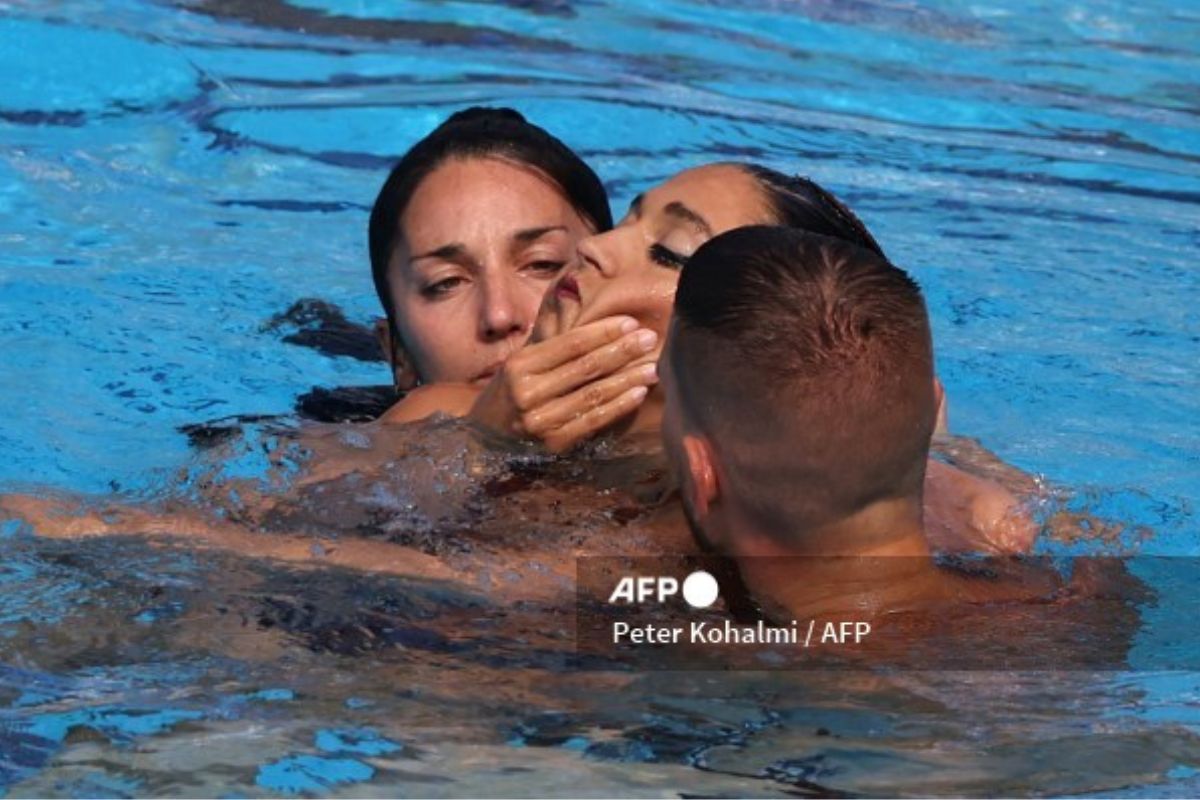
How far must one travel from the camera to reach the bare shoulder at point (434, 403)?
15.2ft

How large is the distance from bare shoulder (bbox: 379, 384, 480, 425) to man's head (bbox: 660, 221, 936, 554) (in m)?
1.26

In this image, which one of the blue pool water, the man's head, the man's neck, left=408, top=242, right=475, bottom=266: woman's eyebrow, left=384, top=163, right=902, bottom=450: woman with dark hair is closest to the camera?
the blue pool water

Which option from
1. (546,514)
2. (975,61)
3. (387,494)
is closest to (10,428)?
(387,494)

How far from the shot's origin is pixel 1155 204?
7734 mm

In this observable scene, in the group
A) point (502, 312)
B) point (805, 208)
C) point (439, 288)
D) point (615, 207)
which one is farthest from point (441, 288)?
point (615, 207)

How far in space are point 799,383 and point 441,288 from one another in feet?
6.06

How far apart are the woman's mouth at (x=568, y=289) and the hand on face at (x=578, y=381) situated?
0.10 metres

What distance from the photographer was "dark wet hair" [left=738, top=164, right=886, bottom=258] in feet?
13.4

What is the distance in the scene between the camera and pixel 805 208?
4102 millimetres

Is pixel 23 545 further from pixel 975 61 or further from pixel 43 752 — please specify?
pixel 975 61

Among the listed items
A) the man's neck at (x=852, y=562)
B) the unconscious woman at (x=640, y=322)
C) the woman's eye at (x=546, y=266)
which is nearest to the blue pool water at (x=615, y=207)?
the man's neck at (x=852, y=562)

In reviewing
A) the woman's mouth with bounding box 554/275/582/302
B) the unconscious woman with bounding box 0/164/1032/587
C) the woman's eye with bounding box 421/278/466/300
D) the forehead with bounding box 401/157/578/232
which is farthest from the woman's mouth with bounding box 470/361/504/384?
the woman's mouth with bounding box 554/275/582/302

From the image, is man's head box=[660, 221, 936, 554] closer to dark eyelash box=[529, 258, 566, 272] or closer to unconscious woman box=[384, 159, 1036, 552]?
unconscious woman box=[384, 159, 1036, 552]

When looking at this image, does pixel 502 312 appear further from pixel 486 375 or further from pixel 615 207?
pixel 615 207
